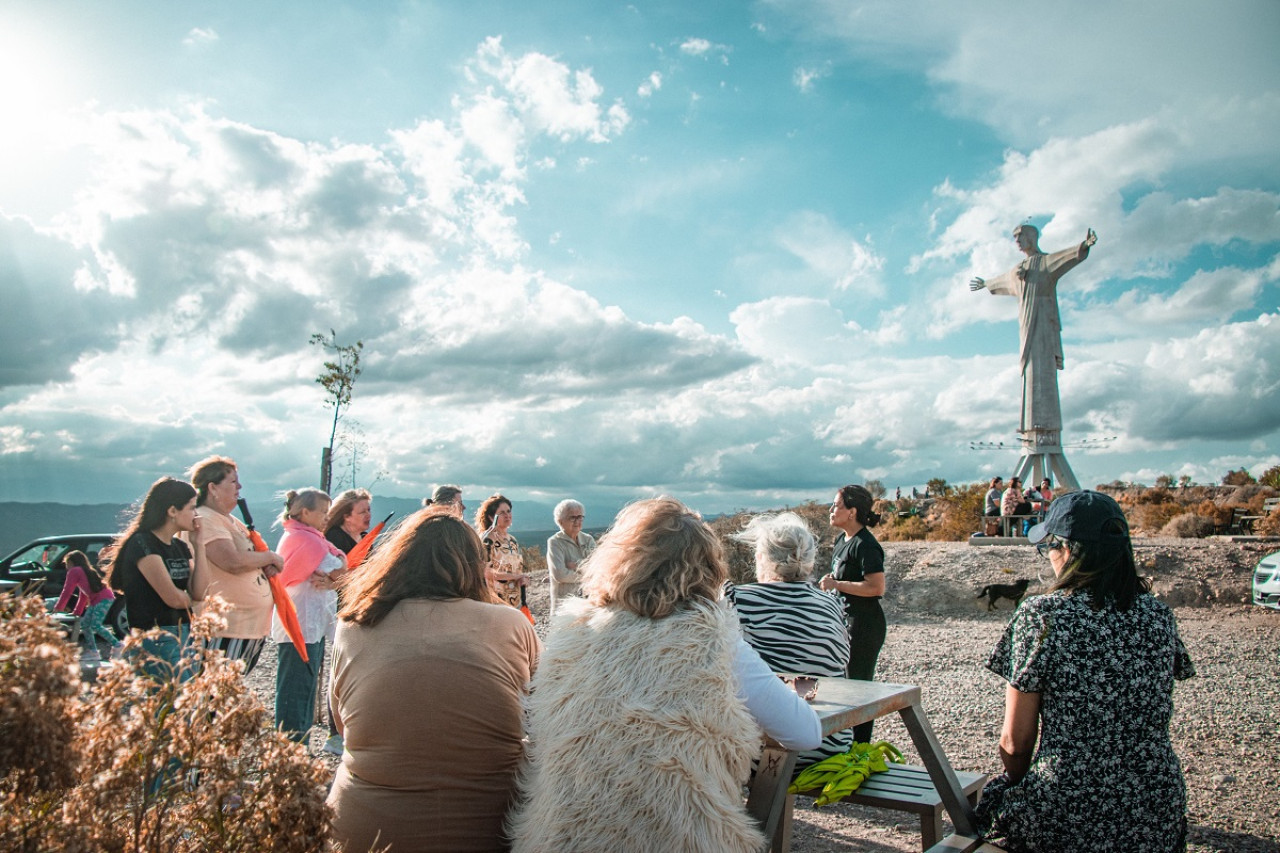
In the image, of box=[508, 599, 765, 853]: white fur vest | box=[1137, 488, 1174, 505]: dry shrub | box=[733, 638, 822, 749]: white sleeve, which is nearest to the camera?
box=[508, 599, 765, 853]: white fur vest

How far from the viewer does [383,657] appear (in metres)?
2.33

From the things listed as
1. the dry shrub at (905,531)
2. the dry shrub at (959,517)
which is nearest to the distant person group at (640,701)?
the dry shrub at (959,517)

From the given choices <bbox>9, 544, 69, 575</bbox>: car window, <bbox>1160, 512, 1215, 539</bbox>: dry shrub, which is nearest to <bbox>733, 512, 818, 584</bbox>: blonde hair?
<bbox>9, 544, 69, 575</bbox>: car window

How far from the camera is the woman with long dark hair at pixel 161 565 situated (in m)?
4.09

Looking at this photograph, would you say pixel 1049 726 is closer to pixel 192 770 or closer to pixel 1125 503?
pixel 192 770

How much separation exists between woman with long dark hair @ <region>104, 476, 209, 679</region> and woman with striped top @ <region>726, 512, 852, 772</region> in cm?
281

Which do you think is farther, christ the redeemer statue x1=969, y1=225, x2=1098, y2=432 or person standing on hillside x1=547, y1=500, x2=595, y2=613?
christ the redeemer statue x1=969, y1=225, x2=1098, y2=432

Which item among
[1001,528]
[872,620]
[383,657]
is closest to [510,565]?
[872,620]

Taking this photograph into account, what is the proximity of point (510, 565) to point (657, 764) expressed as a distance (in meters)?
4.32

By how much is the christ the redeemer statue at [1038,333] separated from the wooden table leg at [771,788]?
23.5 m

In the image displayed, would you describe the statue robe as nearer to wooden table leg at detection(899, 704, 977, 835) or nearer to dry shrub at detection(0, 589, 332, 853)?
wooden table leg at detection(899, 704, 977, 835)

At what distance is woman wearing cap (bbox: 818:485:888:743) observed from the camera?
481cm

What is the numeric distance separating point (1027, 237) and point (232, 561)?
24756mm

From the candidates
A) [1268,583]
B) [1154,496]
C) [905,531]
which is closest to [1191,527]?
[905,531]
